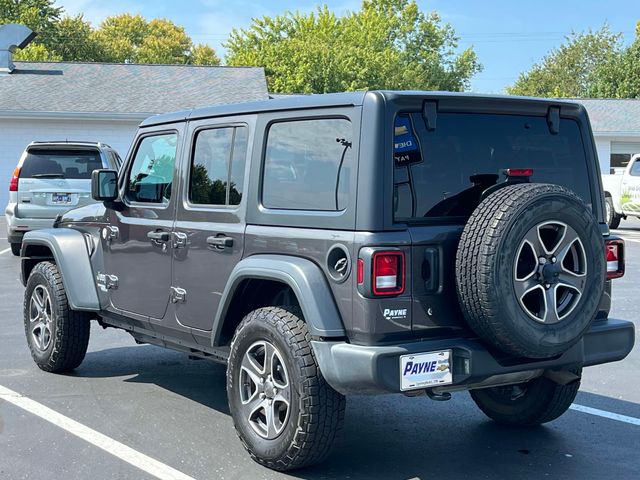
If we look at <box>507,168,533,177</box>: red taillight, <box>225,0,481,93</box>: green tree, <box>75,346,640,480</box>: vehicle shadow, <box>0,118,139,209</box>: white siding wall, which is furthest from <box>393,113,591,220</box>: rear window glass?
<box>225,0,481,93</box>: green tree

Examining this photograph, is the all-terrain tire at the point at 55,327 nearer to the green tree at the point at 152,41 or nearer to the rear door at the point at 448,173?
the rear door at the point at 448,173

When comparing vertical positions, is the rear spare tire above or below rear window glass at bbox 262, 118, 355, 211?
below

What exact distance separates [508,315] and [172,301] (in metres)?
2.24

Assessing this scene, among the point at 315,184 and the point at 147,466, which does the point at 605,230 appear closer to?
the point at 315,184

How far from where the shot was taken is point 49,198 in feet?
43.7

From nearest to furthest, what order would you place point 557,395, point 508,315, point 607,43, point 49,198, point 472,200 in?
1. point 508,315
2. point 472,200
3. point 557,395
4. point 49,198
5. point 607,43

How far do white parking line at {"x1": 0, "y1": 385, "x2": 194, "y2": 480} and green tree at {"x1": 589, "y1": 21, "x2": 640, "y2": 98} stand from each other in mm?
53898

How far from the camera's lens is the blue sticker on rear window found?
4.33 metres

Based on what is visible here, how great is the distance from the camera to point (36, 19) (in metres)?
59.4

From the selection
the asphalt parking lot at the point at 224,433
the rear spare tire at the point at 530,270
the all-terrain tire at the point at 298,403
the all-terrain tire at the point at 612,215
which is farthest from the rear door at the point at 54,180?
the all-terrain tire at the point at 612,215

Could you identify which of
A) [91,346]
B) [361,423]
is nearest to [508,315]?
[361,423]

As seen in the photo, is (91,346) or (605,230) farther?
(91,346)

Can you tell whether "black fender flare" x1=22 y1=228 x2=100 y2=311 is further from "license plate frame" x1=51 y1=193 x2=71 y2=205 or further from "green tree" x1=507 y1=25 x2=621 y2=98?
"green tree" x1=507 y1=25 x2=621 y2=98

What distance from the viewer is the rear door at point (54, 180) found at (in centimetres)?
1324
